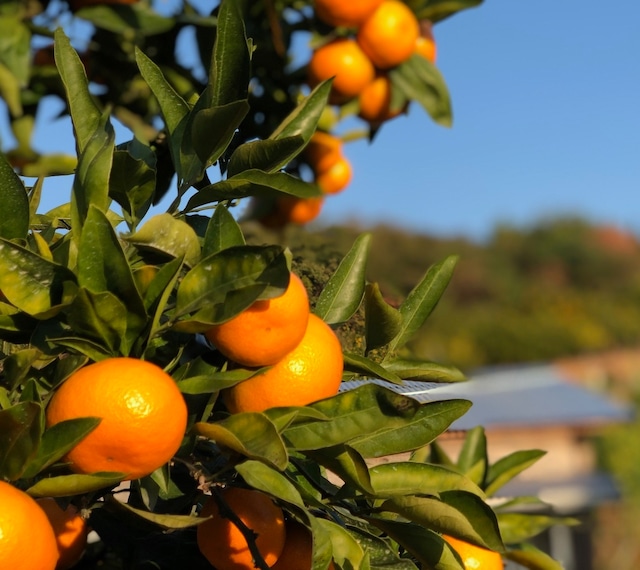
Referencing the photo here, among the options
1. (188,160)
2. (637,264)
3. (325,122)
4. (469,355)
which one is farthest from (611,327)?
(188,160)

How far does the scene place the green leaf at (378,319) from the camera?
0.59 meters

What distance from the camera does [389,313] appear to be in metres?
0.60

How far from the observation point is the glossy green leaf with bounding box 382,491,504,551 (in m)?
0.55

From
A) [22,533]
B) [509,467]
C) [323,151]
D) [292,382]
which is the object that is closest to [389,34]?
[323,151]

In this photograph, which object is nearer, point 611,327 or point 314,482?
point 314,482

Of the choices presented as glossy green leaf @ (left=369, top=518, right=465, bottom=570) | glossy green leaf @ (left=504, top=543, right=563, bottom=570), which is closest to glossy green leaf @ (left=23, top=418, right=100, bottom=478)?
glossy green leaf @ (left=369, top=518, right=465, bottom=570)

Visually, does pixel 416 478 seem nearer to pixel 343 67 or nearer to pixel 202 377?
pixel 202 377

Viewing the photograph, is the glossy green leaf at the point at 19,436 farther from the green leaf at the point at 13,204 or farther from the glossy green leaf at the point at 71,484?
the green leaf at the point at 13,204

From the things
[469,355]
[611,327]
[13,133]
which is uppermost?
[13,133]

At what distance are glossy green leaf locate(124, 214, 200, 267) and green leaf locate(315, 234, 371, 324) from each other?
5.7 inches

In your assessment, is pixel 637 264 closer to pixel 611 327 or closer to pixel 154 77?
pixel 611 327

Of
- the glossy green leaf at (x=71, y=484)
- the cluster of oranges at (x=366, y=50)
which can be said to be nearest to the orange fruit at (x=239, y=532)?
the glossy green leaf at (x=71, y=484)

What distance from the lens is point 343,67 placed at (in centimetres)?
126

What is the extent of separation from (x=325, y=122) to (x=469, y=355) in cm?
835
